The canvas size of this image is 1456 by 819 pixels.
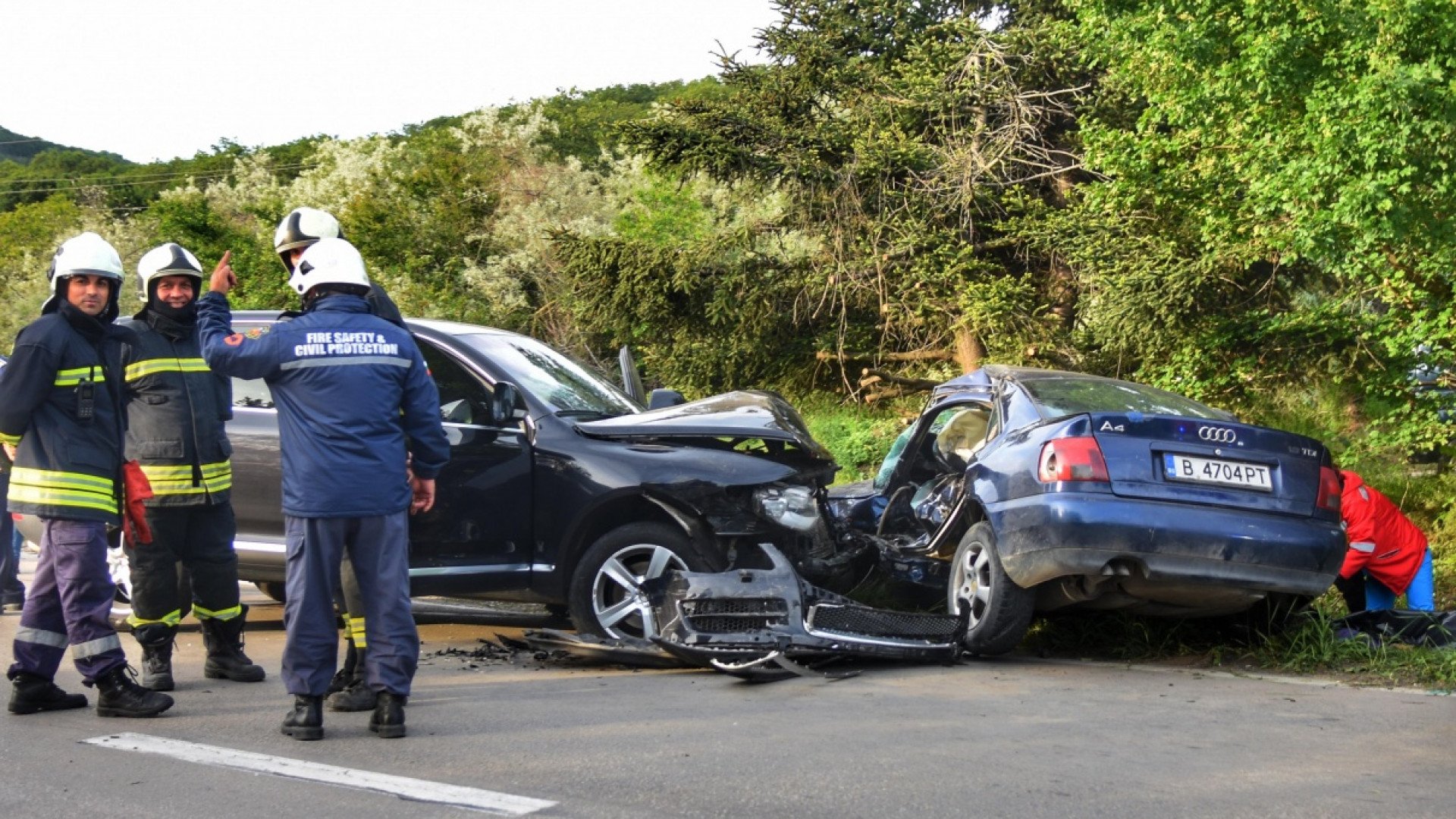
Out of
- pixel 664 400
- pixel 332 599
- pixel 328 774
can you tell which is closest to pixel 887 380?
pixel 664 400

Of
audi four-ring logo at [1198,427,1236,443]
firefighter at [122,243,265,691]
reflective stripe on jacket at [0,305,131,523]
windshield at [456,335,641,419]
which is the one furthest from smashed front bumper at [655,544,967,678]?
reflective stripe on jacket at [0,305,131,523]

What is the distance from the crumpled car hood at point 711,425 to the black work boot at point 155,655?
227cm

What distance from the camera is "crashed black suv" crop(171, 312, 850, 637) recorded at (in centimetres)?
726

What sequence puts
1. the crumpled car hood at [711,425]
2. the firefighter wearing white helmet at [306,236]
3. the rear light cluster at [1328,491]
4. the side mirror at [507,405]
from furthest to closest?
the crumpled car hood at [711,425] → the side mirror at [507,405] → the rear light cluster at [1328,491] → the firefighter wearing white helmet at [306,236]

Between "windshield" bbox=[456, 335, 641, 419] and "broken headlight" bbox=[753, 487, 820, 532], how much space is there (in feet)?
3.37

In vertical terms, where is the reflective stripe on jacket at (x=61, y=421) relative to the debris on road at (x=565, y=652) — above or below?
above

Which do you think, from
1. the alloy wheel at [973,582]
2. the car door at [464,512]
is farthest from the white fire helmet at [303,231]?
the alloy wheel at [973,582]

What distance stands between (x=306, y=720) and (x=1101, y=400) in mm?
4259

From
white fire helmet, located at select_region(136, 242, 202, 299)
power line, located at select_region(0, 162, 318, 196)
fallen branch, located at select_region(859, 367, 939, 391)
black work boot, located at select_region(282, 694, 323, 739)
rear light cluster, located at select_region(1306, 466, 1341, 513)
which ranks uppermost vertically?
power line, located at select_region(0, 162, 318, 196)

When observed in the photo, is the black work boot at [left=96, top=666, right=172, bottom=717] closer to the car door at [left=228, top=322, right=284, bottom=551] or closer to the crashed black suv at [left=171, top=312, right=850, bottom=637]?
the crashed black suv at [left=171, top=312, right=850, bottom=637]

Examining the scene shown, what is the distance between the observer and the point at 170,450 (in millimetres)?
6355

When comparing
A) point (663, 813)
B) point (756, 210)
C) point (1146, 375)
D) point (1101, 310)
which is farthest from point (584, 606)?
point (756, 210)

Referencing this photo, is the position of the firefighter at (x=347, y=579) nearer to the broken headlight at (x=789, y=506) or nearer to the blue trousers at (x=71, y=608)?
the blue trousers at (x=71, y=608)

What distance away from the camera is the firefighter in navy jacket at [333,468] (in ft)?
17.5
